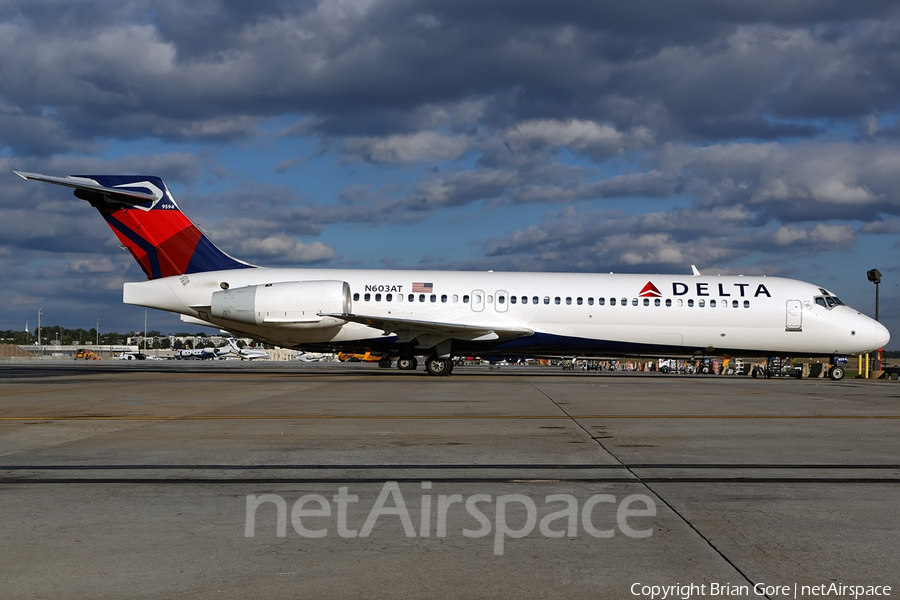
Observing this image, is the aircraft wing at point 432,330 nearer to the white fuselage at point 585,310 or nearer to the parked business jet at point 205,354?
the white fuselage at point 585,310

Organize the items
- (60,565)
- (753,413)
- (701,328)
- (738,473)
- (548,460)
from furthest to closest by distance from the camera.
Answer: (701,328), (753,413), (548,460), (738,473), (60,565)

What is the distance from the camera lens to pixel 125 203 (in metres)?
29.0

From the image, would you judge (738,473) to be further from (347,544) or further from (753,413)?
(753,413)

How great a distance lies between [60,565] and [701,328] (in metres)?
Answer: 26.1

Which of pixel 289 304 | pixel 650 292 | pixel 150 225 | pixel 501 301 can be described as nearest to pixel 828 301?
pixel 650 292

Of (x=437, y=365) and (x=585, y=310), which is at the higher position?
Answer: (x=585, y=310)

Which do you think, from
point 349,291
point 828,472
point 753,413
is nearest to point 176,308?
point 349,291

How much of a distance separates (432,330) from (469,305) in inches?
73.4

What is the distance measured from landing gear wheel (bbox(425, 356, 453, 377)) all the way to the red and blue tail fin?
9.11m

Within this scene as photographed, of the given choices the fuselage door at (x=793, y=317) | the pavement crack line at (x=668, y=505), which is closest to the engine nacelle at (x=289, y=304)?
the fuselage door at (x=793, y=317)

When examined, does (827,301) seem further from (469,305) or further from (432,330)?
(432,330)

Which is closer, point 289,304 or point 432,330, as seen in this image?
point 432,330

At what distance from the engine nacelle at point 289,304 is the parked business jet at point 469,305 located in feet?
0.12

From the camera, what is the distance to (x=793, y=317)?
2830cm
